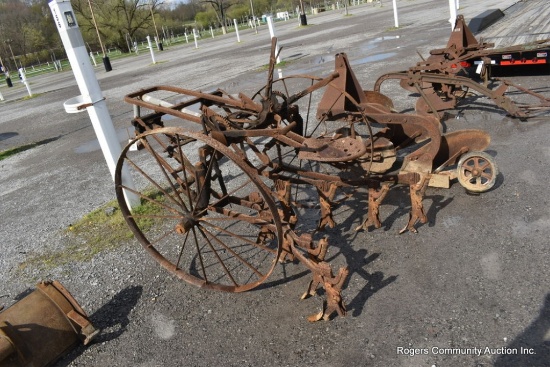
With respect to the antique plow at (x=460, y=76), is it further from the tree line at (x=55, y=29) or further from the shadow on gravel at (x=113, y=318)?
the tree line at (x=55, y=29)

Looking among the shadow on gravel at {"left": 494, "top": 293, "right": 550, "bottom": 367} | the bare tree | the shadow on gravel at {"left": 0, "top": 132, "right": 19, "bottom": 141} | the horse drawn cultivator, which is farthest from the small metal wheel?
the bare tree

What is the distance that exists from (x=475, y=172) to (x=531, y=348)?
2132 millimetres

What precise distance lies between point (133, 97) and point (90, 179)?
3.57m

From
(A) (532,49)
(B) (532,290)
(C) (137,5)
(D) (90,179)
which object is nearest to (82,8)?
(C) (137,5)

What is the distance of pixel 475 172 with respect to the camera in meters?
4.27

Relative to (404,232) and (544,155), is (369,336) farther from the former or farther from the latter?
(544,155)

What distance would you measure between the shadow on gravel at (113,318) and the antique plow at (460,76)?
175 inches

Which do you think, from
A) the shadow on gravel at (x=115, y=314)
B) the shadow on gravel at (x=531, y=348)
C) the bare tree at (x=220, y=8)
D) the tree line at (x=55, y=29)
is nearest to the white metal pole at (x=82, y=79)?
the shadow on gravel at (x=115, y=314)

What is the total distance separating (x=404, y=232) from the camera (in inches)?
156

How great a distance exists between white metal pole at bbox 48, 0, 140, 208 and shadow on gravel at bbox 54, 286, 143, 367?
1809 mm

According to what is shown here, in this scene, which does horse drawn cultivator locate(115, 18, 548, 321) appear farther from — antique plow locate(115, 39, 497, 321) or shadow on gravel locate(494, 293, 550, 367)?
shadow on gravel locate(494, 293, 550, 367)

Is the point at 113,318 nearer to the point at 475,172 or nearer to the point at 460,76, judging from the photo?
the point at 475,172

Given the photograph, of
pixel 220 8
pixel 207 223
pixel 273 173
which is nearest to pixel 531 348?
pixel 273 173

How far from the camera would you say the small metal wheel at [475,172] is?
4.17 m
